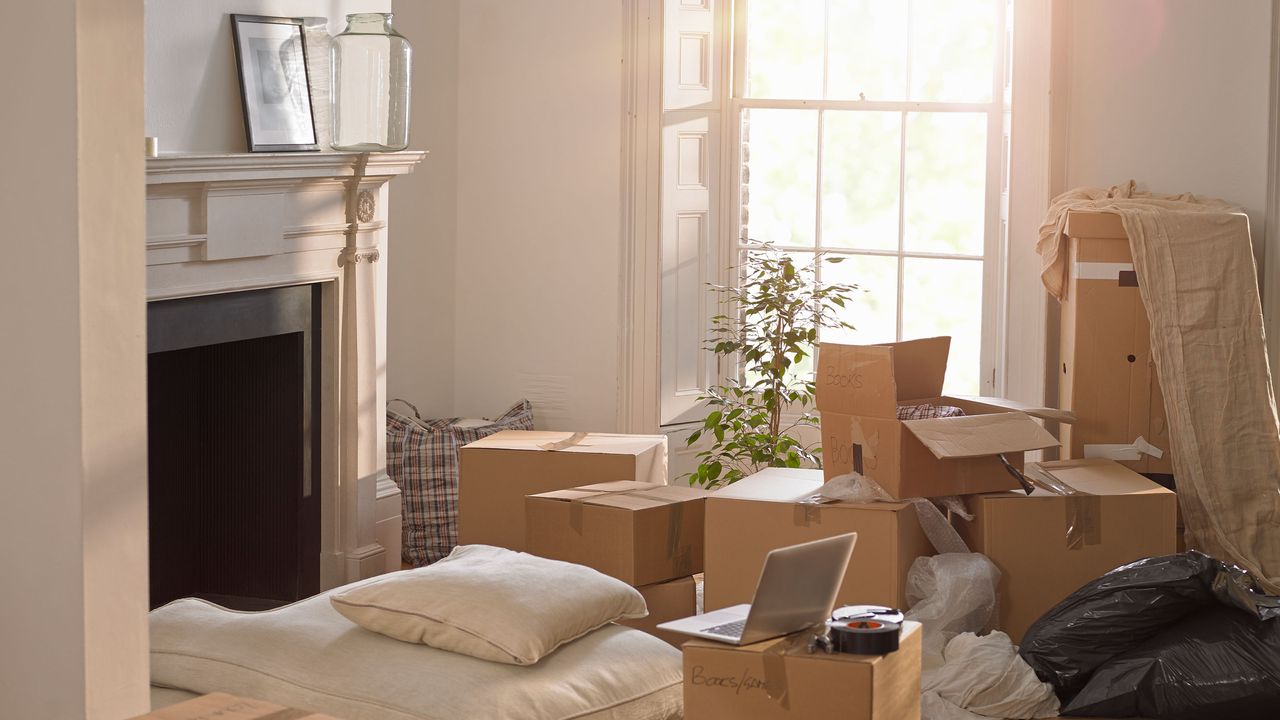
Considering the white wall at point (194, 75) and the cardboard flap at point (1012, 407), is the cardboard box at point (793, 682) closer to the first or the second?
the cardboard flap at point (1012, 407)

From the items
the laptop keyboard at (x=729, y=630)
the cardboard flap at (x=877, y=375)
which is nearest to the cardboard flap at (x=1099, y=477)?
the cardboard flap at (x=877, y=375)

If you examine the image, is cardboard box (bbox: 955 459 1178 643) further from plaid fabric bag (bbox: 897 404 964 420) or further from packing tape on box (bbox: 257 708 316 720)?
packing tape on box (bbox: 257 708 316 720)

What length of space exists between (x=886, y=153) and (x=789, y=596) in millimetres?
3008

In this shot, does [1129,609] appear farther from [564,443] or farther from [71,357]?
[71,357]

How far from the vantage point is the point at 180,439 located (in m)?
3.63

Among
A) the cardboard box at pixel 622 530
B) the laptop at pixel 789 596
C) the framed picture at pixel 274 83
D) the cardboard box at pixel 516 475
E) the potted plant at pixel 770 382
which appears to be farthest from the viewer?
the potted plant at pixel 770 382

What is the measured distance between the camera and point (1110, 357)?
12.0 feet

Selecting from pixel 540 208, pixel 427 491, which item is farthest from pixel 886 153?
pixel 427 491

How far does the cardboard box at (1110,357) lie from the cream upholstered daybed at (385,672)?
1.70 meters

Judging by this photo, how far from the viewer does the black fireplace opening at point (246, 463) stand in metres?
3.63

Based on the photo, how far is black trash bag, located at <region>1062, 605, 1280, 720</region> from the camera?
282 centimetres

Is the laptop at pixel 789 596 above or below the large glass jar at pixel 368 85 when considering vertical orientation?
below

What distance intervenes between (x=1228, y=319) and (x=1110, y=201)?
496mm

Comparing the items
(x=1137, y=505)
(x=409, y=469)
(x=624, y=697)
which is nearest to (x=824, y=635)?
(x=624, y=697)
